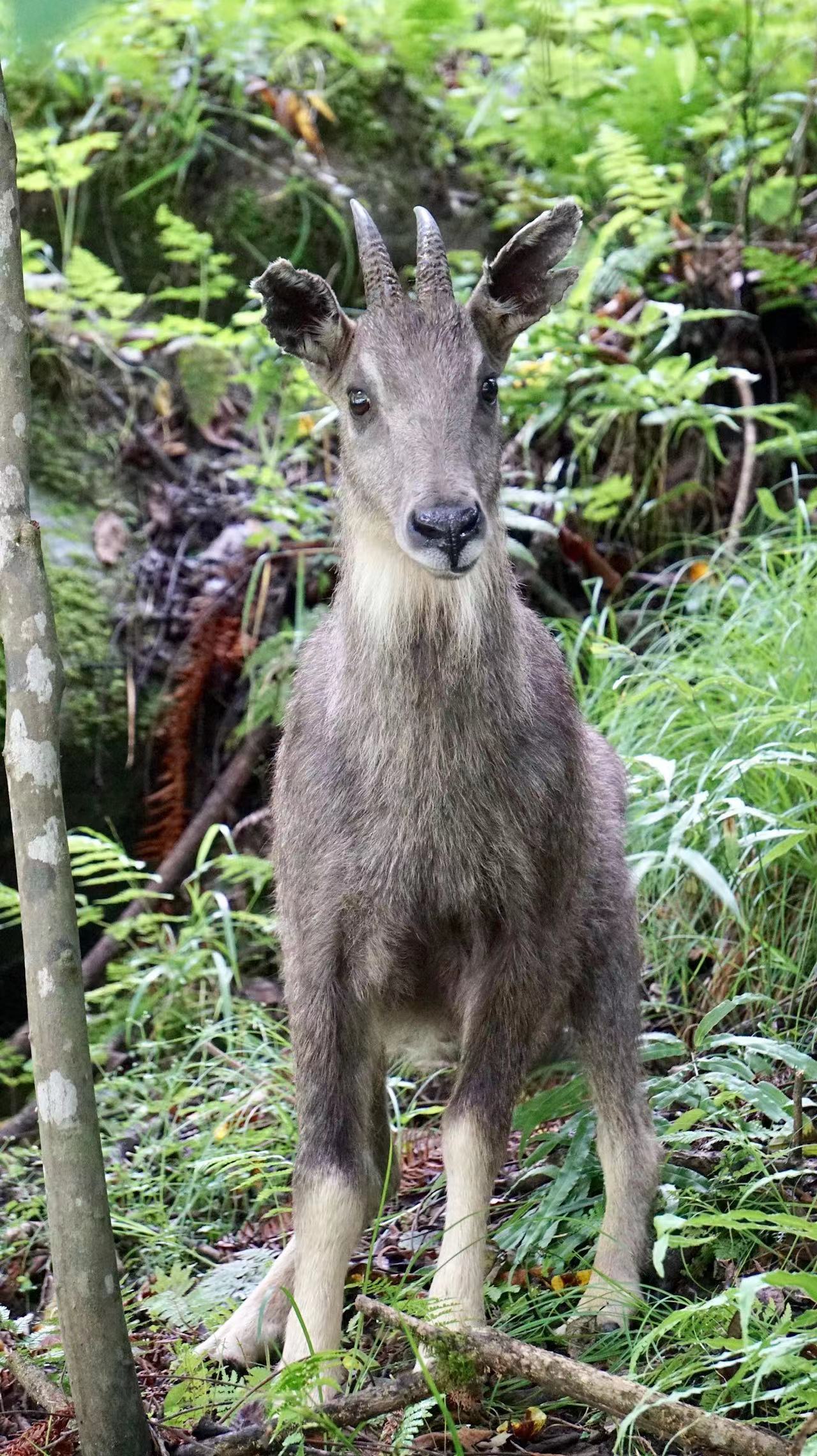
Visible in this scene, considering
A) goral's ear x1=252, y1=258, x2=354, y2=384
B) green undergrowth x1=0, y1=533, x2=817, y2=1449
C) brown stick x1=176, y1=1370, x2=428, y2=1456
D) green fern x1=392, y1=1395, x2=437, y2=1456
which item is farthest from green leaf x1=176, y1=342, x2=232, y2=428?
green fern x1=392, y1=1395, x2=437, y2=1456

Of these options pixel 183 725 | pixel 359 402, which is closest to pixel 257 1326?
pixel 359 402

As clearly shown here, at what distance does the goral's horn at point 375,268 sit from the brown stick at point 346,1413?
9.20 ft

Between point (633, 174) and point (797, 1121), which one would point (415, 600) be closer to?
point (797, 1121)

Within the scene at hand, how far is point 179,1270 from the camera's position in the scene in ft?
15.4

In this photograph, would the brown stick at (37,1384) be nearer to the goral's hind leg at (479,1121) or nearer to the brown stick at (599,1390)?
the brown stick at (599,1390)

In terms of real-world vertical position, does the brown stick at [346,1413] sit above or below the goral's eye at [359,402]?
below

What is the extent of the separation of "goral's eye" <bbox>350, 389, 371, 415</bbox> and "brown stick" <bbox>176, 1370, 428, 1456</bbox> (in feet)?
8.22

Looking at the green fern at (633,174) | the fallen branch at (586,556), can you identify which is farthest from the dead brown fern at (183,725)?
the green fern at (633,174)

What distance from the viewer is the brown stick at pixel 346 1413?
3.47 metres

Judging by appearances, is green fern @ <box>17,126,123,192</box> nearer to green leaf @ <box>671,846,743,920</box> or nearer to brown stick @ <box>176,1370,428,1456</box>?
green leaf @ <box>671,846,743,920</box>

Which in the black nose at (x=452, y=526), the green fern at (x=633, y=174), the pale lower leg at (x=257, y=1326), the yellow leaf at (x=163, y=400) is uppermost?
the green fern at (x=633, y=174)

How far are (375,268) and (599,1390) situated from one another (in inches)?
115

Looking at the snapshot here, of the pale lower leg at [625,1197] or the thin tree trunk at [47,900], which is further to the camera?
the pale lower leg at [625,1197]

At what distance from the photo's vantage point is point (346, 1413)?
11.4 ft
